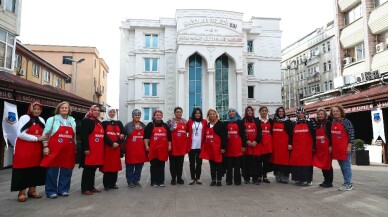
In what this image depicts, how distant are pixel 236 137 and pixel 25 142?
4874 mm

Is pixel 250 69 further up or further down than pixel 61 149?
further up

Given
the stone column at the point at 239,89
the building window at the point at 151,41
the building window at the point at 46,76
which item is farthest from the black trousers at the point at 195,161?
the building window at the point at 151,41

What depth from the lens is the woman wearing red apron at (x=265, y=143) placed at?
8086 millimetres

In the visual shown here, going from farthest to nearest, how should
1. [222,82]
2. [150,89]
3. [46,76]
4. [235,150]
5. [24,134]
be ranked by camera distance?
[222,82] → [150,89] → [46,76] → [235,150] → [24,134]

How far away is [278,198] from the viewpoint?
20.0 ft

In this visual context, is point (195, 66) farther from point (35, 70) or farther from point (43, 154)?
point (43, 154)

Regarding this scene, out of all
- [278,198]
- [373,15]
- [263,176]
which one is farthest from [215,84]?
[278,198]

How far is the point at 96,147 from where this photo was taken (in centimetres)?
695

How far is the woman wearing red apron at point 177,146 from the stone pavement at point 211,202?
23.2 inches

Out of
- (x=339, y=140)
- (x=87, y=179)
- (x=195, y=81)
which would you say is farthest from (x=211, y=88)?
(x=87, y=179)

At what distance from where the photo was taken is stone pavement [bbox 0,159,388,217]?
4992 mm

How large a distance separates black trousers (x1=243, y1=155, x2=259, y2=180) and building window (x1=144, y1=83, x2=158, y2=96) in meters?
29.7

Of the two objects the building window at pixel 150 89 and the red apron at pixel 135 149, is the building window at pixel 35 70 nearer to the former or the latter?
the building window at pixel 150 89

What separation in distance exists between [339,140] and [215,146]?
3019 millimetres
